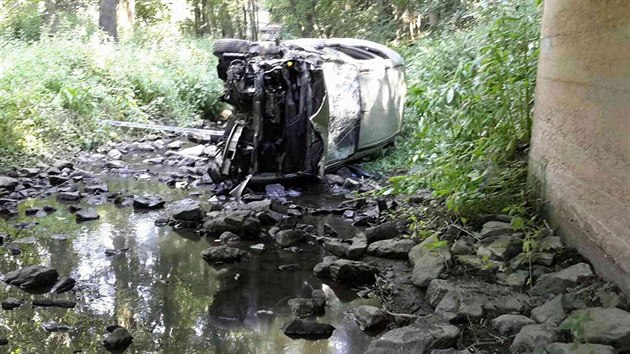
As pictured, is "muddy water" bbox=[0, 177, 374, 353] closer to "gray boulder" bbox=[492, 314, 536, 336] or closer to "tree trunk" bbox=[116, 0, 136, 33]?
"gray boulder" bbox=[492, 314, 536, 336]

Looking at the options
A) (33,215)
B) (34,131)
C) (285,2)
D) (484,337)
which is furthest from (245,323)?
(285,2)

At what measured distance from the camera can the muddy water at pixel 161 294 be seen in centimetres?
369

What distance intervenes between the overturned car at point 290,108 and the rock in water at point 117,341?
4017 millimetres

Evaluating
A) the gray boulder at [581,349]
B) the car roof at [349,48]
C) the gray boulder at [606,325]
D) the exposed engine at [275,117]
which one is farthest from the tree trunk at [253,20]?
the gray boulder at [581,349]

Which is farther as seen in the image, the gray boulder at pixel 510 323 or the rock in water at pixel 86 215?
the rock in water at pixel 86 215

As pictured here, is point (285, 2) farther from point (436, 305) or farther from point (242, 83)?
point (436, 305)

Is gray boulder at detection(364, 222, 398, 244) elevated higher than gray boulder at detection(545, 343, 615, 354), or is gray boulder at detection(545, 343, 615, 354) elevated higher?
gray boulder at detection(545, 343, 615, 354)

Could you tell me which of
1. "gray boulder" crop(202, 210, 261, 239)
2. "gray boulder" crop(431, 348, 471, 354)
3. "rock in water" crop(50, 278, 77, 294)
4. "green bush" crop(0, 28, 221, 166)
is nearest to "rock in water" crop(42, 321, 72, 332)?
"rock in water" crop(50, 278, 77, 294)

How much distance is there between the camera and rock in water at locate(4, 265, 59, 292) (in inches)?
175

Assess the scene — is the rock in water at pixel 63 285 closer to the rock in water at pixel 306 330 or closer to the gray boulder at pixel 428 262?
the rock in water at pixel 306 330

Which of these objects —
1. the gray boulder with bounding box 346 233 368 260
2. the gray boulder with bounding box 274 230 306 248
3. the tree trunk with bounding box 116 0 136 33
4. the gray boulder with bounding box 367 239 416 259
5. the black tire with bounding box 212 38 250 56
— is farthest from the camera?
the tree trunk with bounding box 116 0 136 33

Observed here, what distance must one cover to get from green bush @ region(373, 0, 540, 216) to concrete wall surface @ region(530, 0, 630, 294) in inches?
12.0

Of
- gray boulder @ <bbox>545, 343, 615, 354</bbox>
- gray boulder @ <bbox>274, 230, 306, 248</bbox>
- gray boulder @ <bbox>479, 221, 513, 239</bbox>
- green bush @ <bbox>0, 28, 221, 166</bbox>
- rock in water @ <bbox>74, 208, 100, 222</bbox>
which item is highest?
green bush @ <bbox>0, 28, 221, 166</bbox>

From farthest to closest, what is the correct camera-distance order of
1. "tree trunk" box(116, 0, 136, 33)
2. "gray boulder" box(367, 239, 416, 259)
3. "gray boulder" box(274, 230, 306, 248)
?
"tree trunk" box(116, 0, 136, 33)
"gray boulder" box(274, 230, 306, 248)
"gray boulder" box(367, 239, 416, 259)
